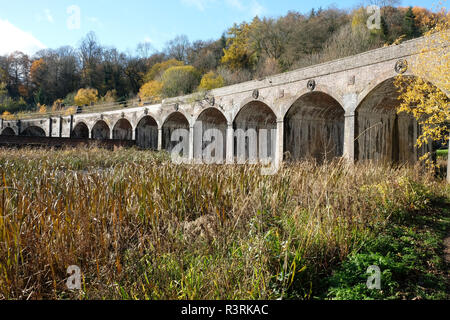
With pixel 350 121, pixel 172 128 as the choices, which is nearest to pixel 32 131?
pixel 172 128

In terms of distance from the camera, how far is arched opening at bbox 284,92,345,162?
12.7 meters

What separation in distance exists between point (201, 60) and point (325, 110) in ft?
118

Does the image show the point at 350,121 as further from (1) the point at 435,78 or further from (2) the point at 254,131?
(2) the point at 254,131

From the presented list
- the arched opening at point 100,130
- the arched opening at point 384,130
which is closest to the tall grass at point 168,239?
the arched opening at point 384,130

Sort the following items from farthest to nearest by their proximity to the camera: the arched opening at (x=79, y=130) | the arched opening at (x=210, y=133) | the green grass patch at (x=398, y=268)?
the arched opening at (x=79, y=130), the arched opening at (x=210, y=133), the green grass patch at (x=398, y=268)

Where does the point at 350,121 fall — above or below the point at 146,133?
below

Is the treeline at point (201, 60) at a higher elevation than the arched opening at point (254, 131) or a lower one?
higher

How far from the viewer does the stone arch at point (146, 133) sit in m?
23.7

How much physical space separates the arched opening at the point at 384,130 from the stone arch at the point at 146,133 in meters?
16.8

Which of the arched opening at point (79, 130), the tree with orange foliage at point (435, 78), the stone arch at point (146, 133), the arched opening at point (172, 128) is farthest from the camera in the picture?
the arched opening at point (79, 130)

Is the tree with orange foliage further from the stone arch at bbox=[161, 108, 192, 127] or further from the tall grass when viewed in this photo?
the stone arch at bbox=[161, 108, 192, 127]

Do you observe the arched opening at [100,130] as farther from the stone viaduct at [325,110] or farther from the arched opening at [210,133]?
the arched opening at [210,133]

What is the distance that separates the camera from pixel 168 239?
2.80 m

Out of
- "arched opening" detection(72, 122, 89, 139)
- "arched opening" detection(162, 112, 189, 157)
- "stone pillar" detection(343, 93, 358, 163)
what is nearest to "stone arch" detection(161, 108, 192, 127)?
"arched opening" detection(162, 112, 189, 157)
